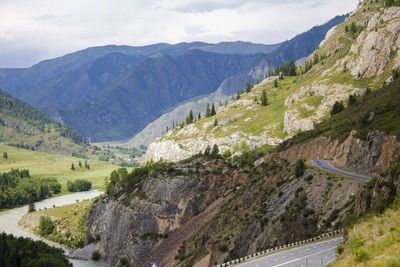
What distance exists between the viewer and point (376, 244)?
30922 millimetres

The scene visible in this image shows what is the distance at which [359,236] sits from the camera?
116 feet

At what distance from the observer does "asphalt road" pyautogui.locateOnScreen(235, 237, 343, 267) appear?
152ft

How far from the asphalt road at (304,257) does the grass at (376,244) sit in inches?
323

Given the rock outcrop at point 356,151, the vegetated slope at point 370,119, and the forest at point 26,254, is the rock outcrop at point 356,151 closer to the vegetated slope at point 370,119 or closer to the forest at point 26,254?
the vegetated slope at point 370,119

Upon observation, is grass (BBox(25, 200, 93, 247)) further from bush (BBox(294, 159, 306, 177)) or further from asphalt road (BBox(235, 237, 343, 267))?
asphalt road (BBox(235, 237, 343, 267))

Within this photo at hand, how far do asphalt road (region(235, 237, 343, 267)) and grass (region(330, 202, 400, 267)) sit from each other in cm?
820

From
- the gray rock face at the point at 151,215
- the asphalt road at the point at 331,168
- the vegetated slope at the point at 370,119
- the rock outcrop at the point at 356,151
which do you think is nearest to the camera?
the asphalt road at the point at 331,168

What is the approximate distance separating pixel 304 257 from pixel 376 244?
2006cm

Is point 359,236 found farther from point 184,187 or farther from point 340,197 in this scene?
point 184,187

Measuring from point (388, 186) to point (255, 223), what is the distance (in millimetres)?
35854

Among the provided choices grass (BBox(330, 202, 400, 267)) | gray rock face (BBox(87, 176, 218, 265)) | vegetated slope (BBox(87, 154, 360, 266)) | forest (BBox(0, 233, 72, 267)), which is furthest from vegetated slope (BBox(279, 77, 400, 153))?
forest (BBox(0, 233, 72, 267))

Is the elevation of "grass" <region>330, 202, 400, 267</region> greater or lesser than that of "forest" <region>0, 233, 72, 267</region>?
greater

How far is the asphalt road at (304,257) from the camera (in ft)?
152

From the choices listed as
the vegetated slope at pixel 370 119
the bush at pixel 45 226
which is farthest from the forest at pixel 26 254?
the bush at pixel 45 226
